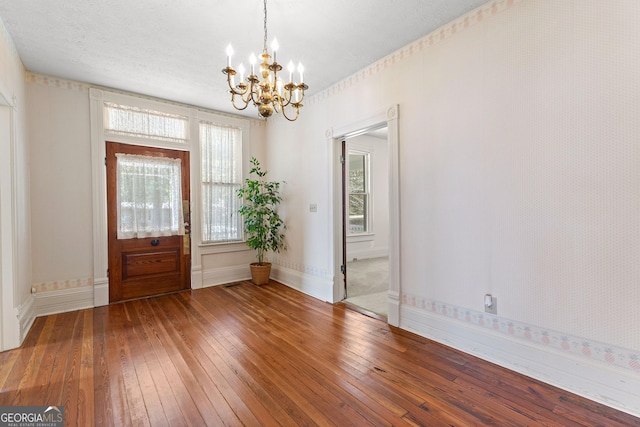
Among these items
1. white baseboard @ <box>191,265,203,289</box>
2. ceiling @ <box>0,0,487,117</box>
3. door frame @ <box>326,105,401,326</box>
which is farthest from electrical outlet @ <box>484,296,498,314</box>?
white baseboard @ <box>191,265,203,289</box>

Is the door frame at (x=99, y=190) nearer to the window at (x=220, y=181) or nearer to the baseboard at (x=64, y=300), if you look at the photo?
the baseboard at (x=64, y=300)

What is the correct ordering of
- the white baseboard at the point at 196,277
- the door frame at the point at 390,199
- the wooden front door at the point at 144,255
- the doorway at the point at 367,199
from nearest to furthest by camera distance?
the door frame at the point at 390,199 → the wooden front door at the point at 144,255 → the white baseboard at the point at 196,277 → the doorway at the point at 367,199

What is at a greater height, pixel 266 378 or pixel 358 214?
pixel 358 214

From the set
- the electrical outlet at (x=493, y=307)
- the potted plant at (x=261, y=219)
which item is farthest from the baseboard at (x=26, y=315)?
the electrical outlet at (x=493, y=307)

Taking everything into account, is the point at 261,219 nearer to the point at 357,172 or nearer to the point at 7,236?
the point at 7,236

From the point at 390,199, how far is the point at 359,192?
387 cm

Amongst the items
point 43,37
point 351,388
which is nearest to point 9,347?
point 43,37

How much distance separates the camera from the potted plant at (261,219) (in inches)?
177

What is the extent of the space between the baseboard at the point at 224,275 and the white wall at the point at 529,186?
2933 mm

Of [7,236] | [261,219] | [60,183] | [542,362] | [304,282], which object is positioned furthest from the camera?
[261,219]

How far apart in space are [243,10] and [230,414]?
112 inches

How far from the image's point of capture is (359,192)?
6.79m

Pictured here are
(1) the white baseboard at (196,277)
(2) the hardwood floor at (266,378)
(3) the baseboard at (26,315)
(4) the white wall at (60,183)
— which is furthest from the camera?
(1) the white baseboard at (196,277)

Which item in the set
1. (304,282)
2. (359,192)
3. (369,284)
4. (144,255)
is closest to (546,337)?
(369,284)
